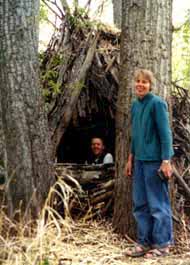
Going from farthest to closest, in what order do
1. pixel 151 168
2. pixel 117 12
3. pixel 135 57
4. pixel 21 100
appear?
pixel 117 12 → pixel 135 57 → pixel 21 100 → pixel 151 168

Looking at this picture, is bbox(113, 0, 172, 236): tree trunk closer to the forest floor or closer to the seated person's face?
the forest floor

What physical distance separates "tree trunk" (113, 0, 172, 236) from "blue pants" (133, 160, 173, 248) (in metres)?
0.54

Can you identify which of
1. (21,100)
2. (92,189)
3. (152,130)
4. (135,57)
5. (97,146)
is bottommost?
(92,189)

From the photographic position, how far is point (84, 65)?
7668 millimetres

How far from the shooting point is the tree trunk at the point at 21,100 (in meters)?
5.63

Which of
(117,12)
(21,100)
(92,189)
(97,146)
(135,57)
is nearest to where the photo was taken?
(21,100)

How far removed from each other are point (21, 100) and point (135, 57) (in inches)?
49.7

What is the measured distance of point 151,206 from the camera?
17.3ft

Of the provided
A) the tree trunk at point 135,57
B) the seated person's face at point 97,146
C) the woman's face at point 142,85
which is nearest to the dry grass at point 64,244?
the tree trunk at point 135,57

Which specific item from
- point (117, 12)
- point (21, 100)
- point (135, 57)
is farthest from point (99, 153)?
point (117, 12)

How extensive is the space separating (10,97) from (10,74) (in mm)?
227

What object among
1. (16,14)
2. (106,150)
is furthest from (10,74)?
(106,150)

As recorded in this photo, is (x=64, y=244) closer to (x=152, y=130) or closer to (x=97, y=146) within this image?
(x=152, y=130)

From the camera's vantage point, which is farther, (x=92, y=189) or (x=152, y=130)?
(x=92, y=189)
